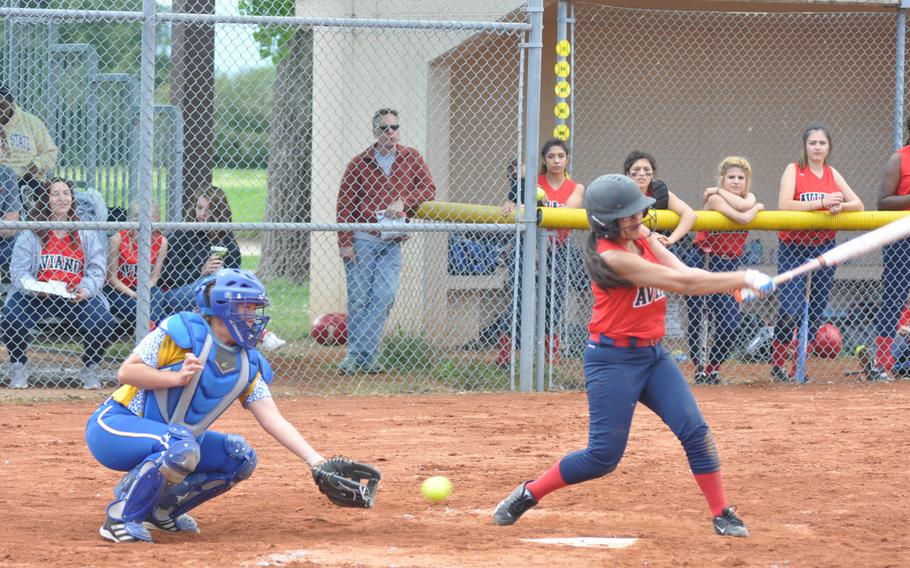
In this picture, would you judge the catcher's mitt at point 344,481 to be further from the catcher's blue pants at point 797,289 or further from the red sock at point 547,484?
the catcher's blue pants at point 797,289

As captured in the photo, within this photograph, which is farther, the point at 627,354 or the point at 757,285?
the point at 627,354

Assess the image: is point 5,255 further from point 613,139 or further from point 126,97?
point 613,139

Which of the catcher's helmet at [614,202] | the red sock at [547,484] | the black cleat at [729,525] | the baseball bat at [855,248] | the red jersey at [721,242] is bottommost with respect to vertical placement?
the black cleat at [729,525]

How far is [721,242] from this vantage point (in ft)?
33.1

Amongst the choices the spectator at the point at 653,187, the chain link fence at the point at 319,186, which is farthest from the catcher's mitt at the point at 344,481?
the spectator at the point at 653,187

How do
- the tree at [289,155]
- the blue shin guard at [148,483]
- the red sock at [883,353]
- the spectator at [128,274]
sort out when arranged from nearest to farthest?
1. the blue shin guard at [148,483]
2. the spectator at [128,274]
3. the red sock at [883,353]
4. the tree at [289,155]

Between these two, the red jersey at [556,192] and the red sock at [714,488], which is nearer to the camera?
the red sock at [714,488]

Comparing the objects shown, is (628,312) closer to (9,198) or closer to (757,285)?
(757,285)

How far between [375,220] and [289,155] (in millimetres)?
9278

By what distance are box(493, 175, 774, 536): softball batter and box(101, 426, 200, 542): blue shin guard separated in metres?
1.67

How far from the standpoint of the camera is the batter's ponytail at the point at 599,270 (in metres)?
5.28

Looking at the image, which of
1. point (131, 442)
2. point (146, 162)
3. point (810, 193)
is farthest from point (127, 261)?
point (810, 193)

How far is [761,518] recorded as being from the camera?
583 cm

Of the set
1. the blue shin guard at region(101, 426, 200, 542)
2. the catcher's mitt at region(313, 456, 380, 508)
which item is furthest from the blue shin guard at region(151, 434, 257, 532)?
the catcher's mitt at region(313, 456, 380, 508)
